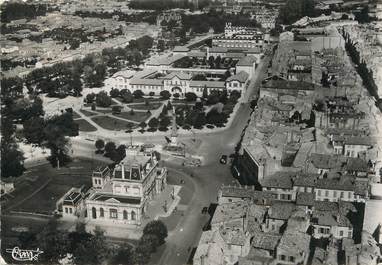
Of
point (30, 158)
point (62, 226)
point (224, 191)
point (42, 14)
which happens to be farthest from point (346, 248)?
point (42, 14)

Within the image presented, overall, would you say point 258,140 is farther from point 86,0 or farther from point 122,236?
point 86,0

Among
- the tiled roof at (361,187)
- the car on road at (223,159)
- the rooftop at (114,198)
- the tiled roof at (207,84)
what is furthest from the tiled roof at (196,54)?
the tiled roof at (361,187)

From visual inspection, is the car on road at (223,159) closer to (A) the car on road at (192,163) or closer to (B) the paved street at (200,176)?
(B) the paved street at (200,176)

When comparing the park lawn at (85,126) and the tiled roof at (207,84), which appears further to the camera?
the tiled roof at (207,84)

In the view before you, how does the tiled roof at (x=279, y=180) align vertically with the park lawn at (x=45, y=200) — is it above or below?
above

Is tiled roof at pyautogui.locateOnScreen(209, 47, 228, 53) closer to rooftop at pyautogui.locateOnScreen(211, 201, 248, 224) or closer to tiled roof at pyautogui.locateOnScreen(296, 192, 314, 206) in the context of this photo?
tiled roof at pyautogui.locateOnScreen(296, 192, 314, 206)

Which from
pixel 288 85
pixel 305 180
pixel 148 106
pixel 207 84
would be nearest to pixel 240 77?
pixel 207 84

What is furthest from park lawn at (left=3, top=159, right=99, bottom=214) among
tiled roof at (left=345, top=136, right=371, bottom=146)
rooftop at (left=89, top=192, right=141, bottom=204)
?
tiled roof at (left=345, top=136, right=371, bottom=146)
